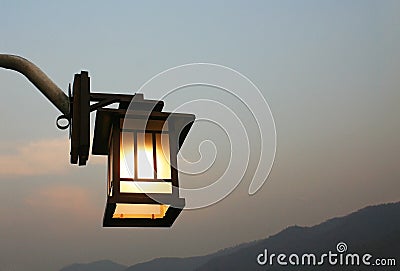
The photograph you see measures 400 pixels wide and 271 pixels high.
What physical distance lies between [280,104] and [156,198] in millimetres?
2218

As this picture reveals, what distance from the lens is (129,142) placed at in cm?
69

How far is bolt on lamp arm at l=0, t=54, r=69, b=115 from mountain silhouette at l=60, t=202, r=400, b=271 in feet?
6.82

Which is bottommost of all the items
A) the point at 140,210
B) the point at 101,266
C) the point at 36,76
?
the point at 101,266

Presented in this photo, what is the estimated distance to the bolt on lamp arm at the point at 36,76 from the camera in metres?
0.64

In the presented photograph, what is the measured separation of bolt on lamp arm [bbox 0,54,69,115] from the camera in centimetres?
64

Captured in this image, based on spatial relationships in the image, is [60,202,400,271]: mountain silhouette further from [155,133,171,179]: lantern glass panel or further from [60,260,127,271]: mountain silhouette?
[155,133,171,179]: lantern glass panel

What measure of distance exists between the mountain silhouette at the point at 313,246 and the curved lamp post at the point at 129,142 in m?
2.05

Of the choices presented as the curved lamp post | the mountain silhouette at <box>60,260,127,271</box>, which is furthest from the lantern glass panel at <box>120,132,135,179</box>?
the mountain silhouette at <box>60,260,127,271</box>

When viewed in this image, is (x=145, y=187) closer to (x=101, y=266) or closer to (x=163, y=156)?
(x=163, y=156)

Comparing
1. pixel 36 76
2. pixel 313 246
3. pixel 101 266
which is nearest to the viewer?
pixel 36 76

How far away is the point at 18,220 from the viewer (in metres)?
2.67

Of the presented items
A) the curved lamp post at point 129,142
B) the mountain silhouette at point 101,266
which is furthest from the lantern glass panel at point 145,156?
the mountain silhouette at point 101,266

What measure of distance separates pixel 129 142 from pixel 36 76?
11 centimetres

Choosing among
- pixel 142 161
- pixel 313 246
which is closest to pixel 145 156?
pixel 142 161
